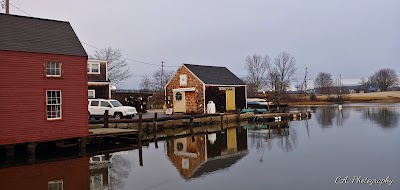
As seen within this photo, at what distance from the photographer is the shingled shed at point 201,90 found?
1389 inches

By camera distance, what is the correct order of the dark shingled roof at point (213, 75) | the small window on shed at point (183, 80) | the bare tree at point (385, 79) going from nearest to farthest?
the dark shingled roof at point (213, 75) → the small window on shed at point (183, 80) → the bare tree at point (385, 79)

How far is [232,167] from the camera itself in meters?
14.5

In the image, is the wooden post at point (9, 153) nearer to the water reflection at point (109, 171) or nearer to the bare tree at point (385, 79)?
the water reflection at point (109, 171)

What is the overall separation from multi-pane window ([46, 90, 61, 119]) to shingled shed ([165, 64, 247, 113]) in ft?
63.2

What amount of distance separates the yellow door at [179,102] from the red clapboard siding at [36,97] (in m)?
19.4

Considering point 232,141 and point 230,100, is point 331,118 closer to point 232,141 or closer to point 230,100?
point 230,100

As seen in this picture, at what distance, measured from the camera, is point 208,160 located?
1631 cm

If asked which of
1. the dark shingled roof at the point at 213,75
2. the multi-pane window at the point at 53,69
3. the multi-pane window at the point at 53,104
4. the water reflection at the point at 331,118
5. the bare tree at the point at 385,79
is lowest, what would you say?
the water reflection at the point at 331,118

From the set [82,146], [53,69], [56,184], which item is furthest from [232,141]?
[56,184]

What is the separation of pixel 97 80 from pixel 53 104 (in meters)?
16.5

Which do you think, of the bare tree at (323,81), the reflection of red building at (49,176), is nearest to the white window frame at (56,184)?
the reflection of red building at (49,176)

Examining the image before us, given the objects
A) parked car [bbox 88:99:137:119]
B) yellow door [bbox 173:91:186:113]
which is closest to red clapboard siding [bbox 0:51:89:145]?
parked car [bbox 88:99:137:119]

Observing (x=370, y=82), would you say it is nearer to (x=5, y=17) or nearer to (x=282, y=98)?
(x=282, y=98)

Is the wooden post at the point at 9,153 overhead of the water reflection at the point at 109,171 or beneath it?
overhead
